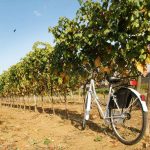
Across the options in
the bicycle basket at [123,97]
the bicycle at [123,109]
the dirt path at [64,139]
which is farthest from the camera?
the dirt path at [64,139]

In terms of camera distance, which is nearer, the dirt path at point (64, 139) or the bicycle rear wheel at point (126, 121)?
the bicycle rear wheel at point (126, 121)

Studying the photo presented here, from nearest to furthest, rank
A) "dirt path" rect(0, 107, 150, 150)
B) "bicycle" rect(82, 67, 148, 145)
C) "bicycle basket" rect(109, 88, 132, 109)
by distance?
"bicycle" rect(82, 67, 148, 145), "bicycle basket" rect(109, 88, 132, 109), "dirt path" rect(0, 107, 150, 150)

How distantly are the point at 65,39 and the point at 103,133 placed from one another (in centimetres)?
317

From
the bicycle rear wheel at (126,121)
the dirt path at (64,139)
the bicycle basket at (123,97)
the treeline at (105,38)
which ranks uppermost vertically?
the treeline at (105,38)

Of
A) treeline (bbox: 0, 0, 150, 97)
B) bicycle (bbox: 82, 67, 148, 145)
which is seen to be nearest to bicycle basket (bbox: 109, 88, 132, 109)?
bicycle (bbox: 82, 67, 148, 145)

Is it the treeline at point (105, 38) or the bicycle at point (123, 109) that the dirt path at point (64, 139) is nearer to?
the bicycle at point (123, 109)

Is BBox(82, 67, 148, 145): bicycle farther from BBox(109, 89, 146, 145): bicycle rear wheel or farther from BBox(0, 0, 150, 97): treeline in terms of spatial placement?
BBox(0, 0, 150, 97): treeline

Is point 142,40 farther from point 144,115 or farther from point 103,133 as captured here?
point 103,133

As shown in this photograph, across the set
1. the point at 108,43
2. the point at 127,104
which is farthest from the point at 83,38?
the point at 127,104

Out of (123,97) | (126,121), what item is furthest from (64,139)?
(123,97)

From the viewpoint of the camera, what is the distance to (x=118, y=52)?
25.4 ft

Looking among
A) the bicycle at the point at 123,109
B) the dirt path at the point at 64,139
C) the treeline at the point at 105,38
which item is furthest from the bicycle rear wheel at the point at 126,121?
the treeline at the point at 105,38

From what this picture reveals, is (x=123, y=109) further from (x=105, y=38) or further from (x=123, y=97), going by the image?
(x=105, y=38)

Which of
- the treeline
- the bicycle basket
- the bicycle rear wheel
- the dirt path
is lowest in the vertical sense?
the dirt path
